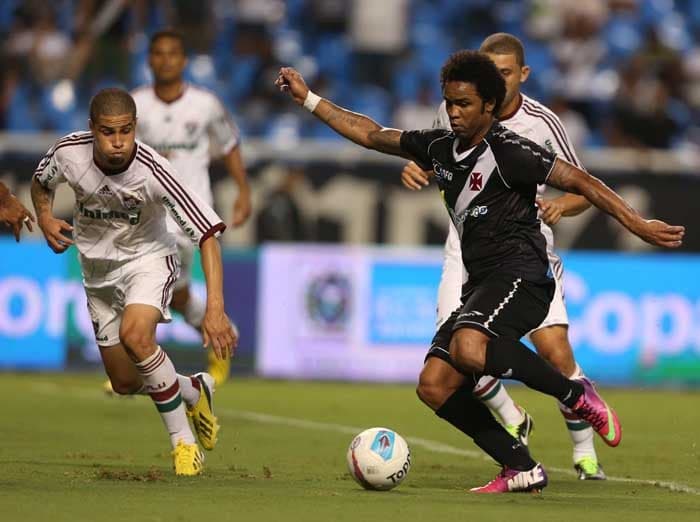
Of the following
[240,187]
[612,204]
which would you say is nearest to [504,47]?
[612,204]

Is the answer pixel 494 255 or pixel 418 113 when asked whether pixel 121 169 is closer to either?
pixel 494 255

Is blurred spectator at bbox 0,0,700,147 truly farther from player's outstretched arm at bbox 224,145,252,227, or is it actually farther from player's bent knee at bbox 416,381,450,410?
player's bent knee at bbox 416,381,450,410

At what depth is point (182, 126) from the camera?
11.5 metres

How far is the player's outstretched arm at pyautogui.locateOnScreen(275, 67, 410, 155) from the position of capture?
25.6 feet

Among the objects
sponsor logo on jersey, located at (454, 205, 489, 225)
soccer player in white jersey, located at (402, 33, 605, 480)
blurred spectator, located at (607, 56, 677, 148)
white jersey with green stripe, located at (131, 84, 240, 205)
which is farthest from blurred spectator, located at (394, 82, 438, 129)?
sponsor logo on jersey, located at (454, 205, 489, 225)

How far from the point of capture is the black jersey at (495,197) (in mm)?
7121

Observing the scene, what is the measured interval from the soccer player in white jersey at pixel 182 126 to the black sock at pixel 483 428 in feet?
14.2

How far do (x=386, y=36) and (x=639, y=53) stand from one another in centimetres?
335

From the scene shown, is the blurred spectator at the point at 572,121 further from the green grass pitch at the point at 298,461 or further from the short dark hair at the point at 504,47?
Result: the short dark hair at the point at 504,47

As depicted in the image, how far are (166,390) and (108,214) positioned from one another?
1.00 meters

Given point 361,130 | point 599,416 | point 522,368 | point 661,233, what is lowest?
point 599,416

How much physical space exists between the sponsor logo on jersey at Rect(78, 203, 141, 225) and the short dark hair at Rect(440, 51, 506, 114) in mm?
1988

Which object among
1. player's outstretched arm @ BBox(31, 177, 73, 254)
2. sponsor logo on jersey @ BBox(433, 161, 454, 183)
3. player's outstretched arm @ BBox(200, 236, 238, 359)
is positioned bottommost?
player's outstretched arm @ BBox(200, 236, 238, 359)

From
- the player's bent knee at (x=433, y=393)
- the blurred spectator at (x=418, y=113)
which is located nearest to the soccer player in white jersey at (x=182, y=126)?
the player's bent knee at (x=433, y=393)
